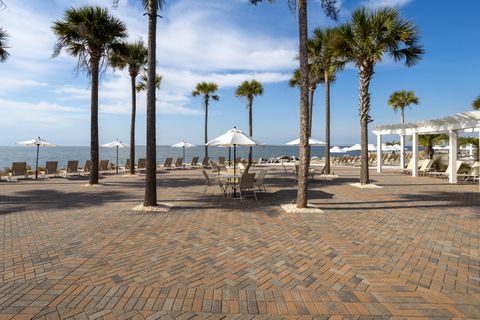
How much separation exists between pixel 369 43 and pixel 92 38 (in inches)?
445

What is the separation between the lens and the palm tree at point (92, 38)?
12.7m

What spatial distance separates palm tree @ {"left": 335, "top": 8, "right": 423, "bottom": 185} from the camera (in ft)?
37.3

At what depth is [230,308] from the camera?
297 centimetres

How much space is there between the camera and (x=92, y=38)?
12.9 meters

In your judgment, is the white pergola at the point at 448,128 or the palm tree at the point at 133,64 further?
the palm tree at the point at 133,64

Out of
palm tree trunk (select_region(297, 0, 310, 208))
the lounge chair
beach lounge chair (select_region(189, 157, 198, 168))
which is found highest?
palm tree trunk (select_region(297, 0, 310, 208))

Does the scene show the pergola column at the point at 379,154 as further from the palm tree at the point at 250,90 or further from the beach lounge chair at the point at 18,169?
the beach lounge chair at the point at 18,169

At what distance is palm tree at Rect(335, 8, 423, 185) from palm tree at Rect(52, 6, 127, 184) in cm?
965

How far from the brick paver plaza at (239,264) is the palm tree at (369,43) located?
6.03 metres

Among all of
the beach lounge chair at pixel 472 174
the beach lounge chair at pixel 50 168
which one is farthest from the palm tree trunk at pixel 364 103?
the beach lounge chair at pixel 50 168

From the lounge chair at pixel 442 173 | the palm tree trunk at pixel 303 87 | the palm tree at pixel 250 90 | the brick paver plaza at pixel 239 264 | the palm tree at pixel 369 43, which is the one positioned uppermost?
the palm tree at pixel 250 90

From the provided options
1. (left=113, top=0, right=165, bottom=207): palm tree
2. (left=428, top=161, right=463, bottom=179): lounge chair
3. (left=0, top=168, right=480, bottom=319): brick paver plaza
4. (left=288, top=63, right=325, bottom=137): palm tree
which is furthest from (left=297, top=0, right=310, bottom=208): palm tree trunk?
(left=428, top=161, right=463, bottom=179): lounge chair

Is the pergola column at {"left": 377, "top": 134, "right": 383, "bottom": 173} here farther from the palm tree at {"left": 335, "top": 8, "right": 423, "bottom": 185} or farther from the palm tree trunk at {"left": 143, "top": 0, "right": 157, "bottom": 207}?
the palm tree trunk at {"left": 143, "top": 0, "right": 157, "bottom": 207}

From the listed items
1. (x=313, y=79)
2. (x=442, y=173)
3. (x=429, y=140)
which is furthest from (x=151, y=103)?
(x=429, y=140)
